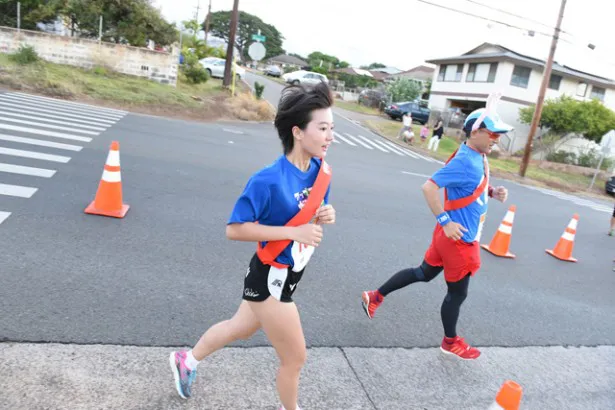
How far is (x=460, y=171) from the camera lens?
3250 mm

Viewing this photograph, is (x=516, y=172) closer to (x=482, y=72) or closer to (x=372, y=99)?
(x=482, y=72)

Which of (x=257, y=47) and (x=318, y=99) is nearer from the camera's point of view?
(x=318, y=99)

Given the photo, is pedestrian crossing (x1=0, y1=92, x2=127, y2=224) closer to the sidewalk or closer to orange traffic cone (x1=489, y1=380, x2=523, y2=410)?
the sidewalk

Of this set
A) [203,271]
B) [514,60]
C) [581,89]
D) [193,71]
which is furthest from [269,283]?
[581,89]

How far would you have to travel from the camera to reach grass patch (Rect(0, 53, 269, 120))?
1594 cm

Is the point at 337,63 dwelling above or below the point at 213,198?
above

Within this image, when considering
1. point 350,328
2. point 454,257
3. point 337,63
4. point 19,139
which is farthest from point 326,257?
point 337,63

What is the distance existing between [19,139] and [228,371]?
740cm

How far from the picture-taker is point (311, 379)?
2.94 meters

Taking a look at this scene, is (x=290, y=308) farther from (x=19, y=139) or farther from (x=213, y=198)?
(x=19, y=139)

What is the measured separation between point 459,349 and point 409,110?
32.8 meters

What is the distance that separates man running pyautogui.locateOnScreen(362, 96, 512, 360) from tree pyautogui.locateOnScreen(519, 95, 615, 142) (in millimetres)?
30775

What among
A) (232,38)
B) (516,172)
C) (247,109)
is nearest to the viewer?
(247,109)

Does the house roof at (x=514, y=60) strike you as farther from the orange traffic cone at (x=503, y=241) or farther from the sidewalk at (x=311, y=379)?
the sidewalk at (x=311, y=379)
